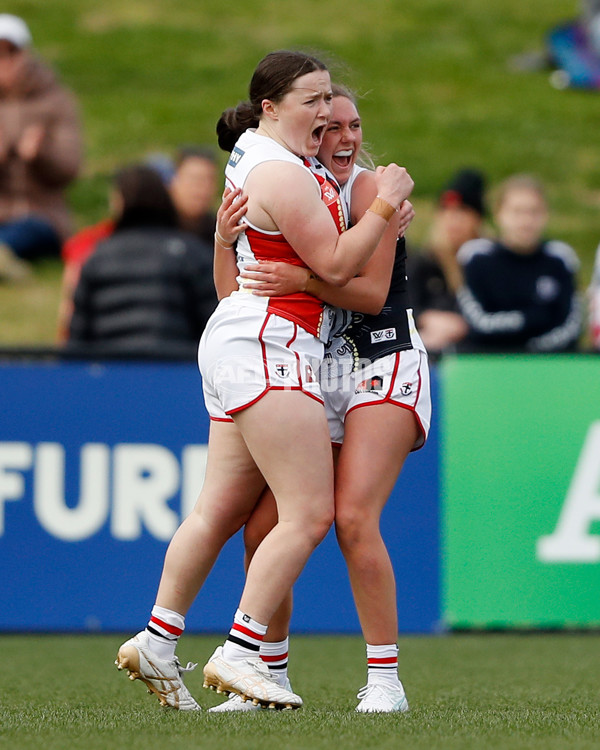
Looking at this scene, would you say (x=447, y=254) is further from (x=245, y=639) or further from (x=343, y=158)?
(x=245, y=639)

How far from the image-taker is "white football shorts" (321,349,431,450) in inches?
166

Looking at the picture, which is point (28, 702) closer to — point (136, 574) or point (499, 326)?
point (136, 574)

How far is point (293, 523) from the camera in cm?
402

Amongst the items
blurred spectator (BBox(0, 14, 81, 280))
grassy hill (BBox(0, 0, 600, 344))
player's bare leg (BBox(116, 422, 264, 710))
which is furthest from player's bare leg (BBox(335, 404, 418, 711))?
grassy hill (BBox(0, 0, 600, 344))

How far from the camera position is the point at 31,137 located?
9992 mm

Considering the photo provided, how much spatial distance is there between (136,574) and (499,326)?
2412 millimetres

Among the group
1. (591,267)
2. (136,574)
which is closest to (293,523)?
(136,574)

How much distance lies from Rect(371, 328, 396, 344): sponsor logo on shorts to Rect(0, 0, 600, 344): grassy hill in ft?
31.6

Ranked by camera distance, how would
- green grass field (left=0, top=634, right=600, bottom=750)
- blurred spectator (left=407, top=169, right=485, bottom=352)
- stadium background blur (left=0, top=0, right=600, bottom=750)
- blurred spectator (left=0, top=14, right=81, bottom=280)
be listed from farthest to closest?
blurred spectator (left=0, top=14, right=81, bottom=280) → blurred spectator (left=407, top=169, right=485, bottom=352) → stadium background blur (left=0, top=0, right=600, bottom=750) → green grass field (left=0, top=634, right=600, bottom=750)

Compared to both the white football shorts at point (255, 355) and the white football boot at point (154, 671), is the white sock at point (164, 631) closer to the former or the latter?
the white football boot at point (154, 671)

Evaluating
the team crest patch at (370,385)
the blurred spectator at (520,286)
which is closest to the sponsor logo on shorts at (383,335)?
the team crest patch at (370,385)

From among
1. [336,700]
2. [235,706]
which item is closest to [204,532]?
[235,706]

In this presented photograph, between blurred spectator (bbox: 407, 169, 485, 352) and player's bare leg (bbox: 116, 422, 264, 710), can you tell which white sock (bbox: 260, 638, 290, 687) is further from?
blurred spectator (bbox: 407, 169, 485, 352)

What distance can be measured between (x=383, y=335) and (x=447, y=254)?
4.24 metres
